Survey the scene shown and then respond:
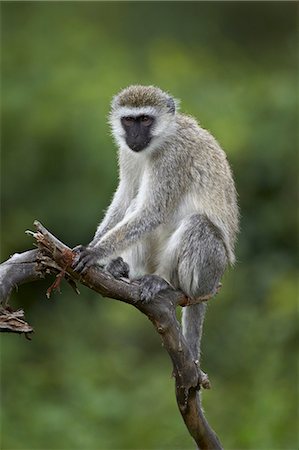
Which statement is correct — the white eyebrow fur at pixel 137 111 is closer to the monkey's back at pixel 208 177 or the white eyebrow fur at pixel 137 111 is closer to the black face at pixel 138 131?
the black face at pixel 138 131

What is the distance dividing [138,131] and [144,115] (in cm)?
10

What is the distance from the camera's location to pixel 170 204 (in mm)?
6863

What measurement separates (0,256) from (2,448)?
2.28 meters

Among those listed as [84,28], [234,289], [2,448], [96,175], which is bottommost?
[2,448]

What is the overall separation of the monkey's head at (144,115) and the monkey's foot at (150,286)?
1021 mm

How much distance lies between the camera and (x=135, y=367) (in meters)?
11.5

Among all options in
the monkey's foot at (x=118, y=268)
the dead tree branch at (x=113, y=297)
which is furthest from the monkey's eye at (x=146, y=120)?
the dead tree branch at (x=113, y=297)

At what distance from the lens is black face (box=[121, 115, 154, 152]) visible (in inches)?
275

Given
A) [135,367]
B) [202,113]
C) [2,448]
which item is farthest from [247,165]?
[2,448]

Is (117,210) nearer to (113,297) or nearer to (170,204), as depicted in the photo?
(170,204)

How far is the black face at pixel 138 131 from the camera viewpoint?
699 centimetres

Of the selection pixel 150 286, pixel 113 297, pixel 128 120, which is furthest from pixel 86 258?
pixel 128 120

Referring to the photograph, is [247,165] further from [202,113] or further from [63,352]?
[63,352]

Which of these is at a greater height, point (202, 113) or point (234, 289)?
point (202, 113)
